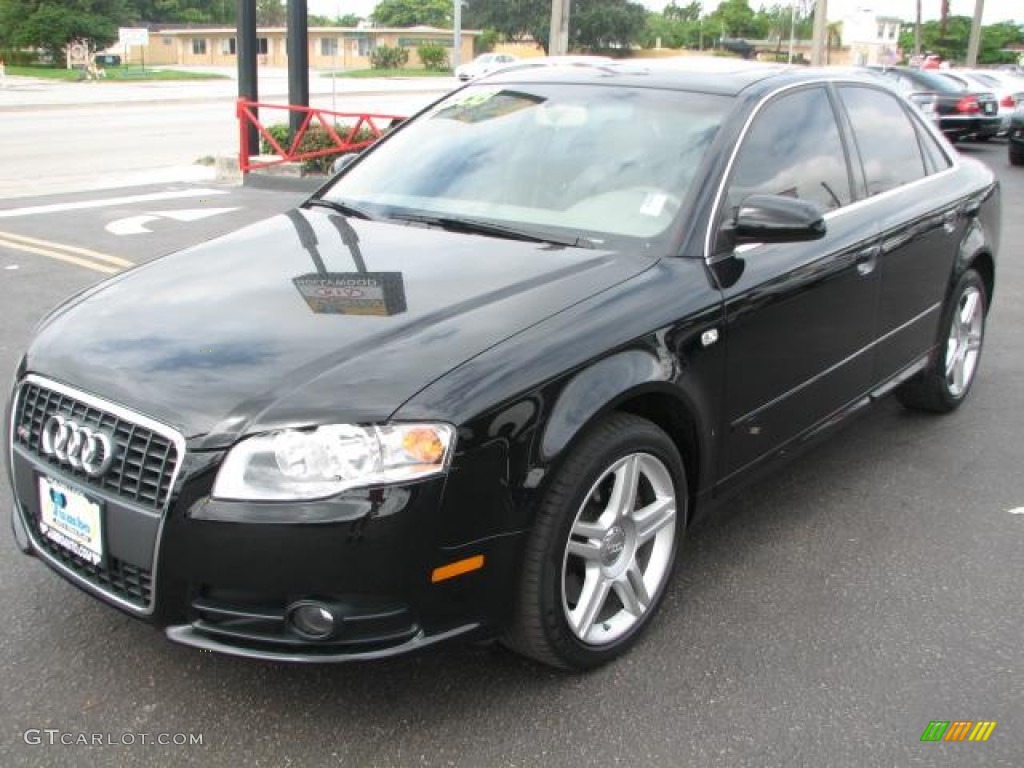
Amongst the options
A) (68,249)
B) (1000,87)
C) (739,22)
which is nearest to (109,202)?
(68,249)

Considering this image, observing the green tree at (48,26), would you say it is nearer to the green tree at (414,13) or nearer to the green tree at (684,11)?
the green tree at (414,13)

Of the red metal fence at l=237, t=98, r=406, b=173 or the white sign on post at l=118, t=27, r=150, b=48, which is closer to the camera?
the red metal fence at l=237, t=98, r=406, b=173

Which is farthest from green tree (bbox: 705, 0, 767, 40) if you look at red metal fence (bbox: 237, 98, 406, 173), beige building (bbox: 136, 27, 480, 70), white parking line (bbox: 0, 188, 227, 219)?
white parking line (bbox: 0, 188, 227, 219)

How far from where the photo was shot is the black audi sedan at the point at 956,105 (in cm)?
2056

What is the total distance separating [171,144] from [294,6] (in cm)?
655

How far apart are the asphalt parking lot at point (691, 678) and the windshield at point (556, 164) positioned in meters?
1.27

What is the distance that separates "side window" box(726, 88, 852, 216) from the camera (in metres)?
3.59

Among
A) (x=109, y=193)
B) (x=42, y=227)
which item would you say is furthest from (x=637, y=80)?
(x=109, y=193)

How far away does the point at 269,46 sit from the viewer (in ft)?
303

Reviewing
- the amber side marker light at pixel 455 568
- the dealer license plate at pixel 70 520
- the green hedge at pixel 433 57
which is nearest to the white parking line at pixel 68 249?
the dealer license plate at pixel 70 520

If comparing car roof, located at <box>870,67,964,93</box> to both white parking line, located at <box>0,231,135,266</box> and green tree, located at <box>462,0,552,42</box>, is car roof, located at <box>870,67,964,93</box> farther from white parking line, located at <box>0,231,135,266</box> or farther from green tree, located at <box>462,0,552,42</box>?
green tree, located at <box>462,0,552,42</box>

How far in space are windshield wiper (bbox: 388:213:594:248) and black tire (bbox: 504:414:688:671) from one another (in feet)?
2.33

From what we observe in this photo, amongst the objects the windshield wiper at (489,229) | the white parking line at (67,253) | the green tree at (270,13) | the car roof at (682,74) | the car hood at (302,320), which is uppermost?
the green tree at (270,13)
